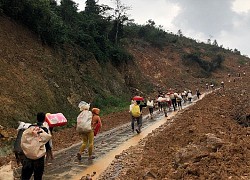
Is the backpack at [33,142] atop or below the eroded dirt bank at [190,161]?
atop

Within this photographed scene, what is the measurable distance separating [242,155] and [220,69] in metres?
72.7

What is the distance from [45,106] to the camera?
20844 millimetres

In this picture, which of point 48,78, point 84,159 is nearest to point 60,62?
point 48,78

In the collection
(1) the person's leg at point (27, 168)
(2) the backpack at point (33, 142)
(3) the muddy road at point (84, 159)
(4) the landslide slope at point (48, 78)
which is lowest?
(3) the muddy road at point (84, 159)

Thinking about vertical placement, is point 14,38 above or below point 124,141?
above

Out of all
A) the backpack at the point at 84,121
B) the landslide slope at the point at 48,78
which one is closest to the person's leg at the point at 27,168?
the backpack at the point at 84,121

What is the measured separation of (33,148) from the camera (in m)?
7.38

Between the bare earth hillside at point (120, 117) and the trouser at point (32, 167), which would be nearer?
the trouser at point (32, 167)

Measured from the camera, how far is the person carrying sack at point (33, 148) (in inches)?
291

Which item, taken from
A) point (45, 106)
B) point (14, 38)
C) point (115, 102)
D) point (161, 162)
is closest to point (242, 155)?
point (161, 162)

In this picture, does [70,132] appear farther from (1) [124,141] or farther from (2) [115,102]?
(2) [115,102]

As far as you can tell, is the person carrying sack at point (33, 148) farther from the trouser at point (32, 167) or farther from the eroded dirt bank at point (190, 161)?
the eroded dirt bank at point (190, 161)

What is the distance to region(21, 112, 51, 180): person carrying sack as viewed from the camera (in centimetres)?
738

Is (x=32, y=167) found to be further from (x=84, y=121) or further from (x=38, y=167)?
(x=84, y=121)
